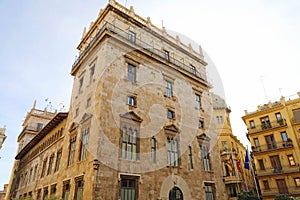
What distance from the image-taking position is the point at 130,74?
18.5 meters

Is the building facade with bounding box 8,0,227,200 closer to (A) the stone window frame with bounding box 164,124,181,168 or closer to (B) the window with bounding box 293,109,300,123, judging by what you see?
(A) the stone window frame with bounding box 164,124,181,168

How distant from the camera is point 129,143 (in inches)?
623

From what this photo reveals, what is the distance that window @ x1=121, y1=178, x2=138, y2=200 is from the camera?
46.1ft

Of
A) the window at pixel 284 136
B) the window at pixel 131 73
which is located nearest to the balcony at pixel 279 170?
the window at pixel 284 136

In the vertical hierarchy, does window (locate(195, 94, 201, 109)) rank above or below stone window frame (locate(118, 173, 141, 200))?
above

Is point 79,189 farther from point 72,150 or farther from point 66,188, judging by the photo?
point 72,150

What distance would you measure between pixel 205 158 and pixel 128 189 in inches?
401

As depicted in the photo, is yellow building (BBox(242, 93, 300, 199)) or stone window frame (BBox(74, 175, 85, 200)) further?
yellow building (BBox(242, 93, 300, 199))

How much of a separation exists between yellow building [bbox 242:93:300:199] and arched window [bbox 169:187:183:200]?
741 inches

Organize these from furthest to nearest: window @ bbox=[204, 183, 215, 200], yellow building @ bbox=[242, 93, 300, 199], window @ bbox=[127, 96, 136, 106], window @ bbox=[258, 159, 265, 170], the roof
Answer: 1. window @ bbox=[258, 159, 265, 170]
2. yellow building @ bbox=[242, 93, 300, 199]
3. the roof
4. window @ bbox=[204, 183, 215, 200]
5. window @ bbox=[127, 96, 136, 106]

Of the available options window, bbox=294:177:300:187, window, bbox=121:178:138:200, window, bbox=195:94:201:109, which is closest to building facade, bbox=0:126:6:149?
window, bbox=121:178:138:200

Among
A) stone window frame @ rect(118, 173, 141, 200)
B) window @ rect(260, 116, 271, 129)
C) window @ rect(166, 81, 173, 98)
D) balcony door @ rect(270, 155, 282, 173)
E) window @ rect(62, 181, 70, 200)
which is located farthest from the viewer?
window @ rect(260, 116, 271, 129)

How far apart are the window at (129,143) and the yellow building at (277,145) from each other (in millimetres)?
23702

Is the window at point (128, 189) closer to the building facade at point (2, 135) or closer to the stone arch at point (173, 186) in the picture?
the stone arch at point (173, 186)
